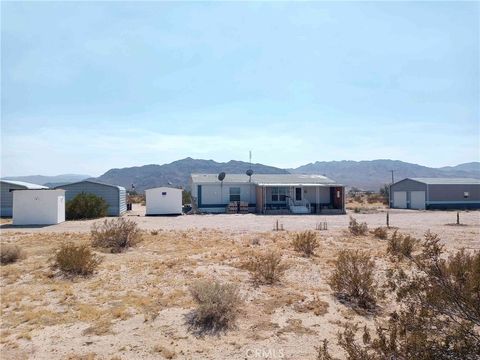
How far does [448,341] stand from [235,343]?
3.36 m

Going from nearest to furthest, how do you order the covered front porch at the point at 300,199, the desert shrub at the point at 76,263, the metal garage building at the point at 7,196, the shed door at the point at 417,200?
the desert shrub at the point at 76,263 < the metal garage building at the point at 7,196 < the covered front porch at the point at 300,199 < the shed door at the point at 417,200

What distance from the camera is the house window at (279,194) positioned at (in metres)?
37.3

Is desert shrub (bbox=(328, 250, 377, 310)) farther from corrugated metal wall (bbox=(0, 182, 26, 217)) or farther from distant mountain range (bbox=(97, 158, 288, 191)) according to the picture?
distant mountain range (bbox=(97, 158, 288, 191))

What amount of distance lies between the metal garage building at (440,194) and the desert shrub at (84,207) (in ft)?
107

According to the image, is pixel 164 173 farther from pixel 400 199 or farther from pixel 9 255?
pixel 9 255

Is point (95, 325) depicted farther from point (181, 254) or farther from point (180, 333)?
point (181, 254)

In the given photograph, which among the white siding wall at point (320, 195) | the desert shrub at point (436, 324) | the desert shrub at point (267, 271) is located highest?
the white siding wall at point (320, 195)

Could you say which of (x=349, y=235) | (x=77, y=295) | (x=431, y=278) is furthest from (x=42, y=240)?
(x=431, y=278)

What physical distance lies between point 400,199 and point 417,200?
7.90 feet

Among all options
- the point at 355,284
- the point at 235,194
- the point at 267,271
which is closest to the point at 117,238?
the point at 267,271

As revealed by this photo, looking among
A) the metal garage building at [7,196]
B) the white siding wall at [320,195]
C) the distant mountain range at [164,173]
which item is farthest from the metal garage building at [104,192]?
the distant mountain range at [164,173]

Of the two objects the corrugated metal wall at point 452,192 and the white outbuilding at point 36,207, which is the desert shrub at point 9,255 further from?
the corrugated metal wall at point 452,192

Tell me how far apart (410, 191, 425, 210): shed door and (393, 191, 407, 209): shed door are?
932 millimetres

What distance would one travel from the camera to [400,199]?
1727 inches
